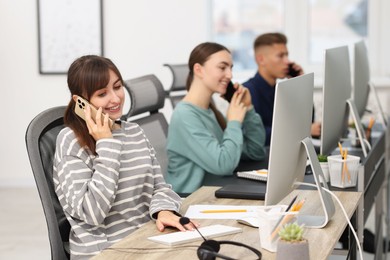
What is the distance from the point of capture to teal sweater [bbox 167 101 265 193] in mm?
3230

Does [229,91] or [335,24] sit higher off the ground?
[335,24]

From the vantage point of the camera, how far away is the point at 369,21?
6043 millimetres

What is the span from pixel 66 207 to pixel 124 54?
397 centimetres

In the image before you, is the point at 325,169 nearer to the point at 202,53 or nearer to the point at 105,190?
the point at 202,53

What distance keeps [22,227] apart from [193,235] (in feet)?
10.3

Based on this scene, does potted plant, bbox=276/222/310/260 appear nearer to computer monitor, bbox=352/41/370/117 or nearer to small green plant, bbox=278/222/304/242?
small green plant, bbox=278/222/304/242

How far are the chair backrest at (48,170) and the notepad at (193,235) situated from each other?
340mm

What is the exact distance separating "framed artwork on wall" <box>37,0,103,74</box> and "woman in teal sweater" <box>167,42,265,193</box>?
108 inches

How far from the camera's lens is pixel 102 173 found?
223cm

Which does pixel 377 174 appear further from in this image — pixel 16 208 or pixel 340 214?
pixel 16 208

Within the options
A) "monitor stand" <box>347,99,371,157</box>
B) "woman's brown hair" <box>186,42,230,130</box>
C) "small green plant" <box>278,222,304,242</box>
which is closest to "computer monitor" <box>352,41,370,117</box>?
"monitor stand" <box>347,99,371,157</box>

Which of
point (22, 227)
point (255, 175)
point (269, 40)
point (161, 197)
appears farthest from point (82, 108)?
point (22, 227)

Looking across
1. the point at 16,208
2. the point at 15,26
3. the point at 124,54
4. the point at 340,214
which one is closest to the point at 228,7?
the point at 124,54

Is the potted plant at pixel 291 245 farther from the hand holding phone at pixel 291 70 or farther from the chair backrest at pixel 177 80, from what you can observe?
the hand holding phone at pixel 291 70
